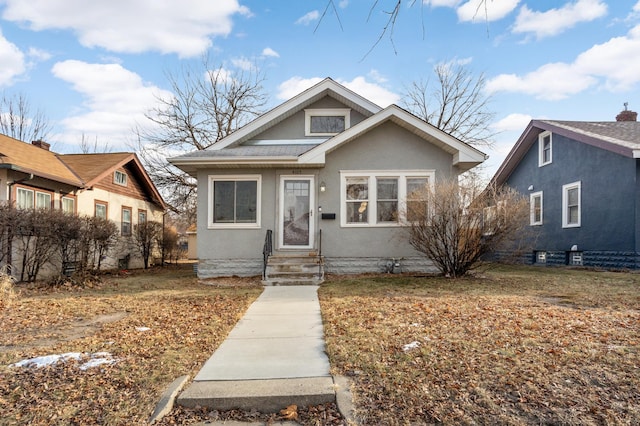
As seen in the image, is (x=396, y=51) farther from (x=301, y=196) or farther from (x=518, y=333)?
(x=301, y=196)

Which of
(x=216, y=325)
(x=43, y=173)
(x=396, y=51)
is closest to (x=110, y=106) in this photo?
(x=43, y=173)

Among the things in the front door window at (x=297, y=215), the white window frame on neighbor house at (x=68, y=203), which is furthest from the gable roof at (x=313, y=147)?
the white window frame on neighbor house at (x=68, y=203)

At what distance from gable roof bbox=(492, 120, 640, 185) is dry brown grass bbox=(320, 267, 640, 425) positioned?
14.9 ft

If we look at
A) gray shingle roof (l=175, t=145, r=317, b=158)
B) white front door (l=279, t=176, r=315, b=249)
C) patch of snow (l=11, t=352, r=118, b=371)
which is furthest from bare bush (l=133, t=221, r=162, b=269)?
patch of snow (l=11, t=352, r=118, b=371)

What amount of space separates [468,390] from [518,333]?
6.08 ft

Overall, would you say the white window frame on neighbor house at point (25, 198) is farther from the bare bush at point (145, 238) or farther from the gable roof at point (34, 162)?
the bare bush at point (145, 238)

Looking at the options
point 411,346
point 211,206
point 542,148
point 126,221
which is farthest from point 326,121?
point 126,221

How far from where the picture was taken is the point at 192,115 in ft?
73.0

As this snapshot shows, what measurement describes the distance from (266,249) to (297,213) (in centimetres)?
155

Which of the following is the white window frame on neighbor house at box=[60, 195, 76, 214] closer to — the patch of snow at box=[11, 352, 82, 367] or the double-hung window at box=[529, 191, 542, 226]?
the patch of snow at box=[11, 352, 82, 367]

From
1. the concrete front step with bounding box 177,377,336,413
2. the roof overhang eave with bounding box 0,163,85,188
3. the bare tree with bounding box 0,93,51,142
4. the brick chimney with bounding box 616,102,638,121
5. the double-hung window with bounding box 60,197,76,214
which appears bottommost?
the concrete front step with bounding box 177,377,336,413

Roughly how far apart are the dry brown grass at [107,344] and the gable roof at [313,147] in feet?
11.9

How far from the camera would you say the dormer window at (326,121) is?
1220cm

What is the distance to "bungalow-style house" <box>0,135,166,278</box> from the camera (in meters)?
11.5
